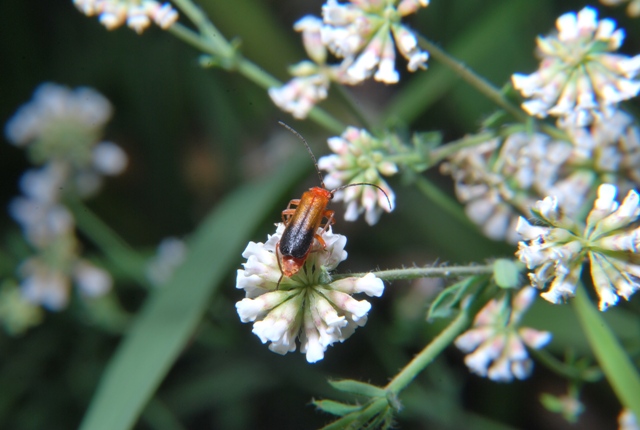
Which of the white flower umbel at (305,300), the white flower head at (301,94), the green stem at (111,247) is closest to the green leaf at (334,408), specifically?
the white flower umbel at (305,300)

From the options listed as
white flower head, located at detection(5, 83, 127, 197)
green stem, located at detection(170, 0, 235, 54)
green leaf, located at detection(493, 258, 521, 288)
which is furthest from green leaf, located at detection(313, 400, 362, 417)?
white flower head, located at detection(5, 83, 127, 197)

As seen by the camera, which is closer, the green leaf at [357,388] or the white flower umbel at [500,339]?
the green leaf at [357,388]

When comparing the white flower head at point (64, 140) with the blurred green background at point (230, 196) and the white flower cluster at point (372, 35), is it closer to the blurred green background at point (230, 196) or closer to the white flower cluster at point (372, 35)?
the blurred green background at point (230, 196)

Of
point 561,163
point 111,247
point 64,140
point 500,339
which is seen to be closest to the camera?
point 500,339

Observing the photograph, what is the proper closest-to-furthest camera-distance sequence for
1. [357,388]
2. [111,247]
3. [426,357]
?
[357,388], [426,357], [111,247]

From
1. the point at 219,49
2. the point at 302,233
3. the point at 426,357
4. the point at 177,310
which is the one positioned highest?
the point at 219,49

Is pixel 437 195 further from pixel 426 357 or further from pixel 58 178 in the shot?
pixel 58 178

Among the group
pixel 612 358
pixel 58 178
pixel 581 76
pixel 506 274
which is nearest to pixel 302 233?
pixel 506 274
